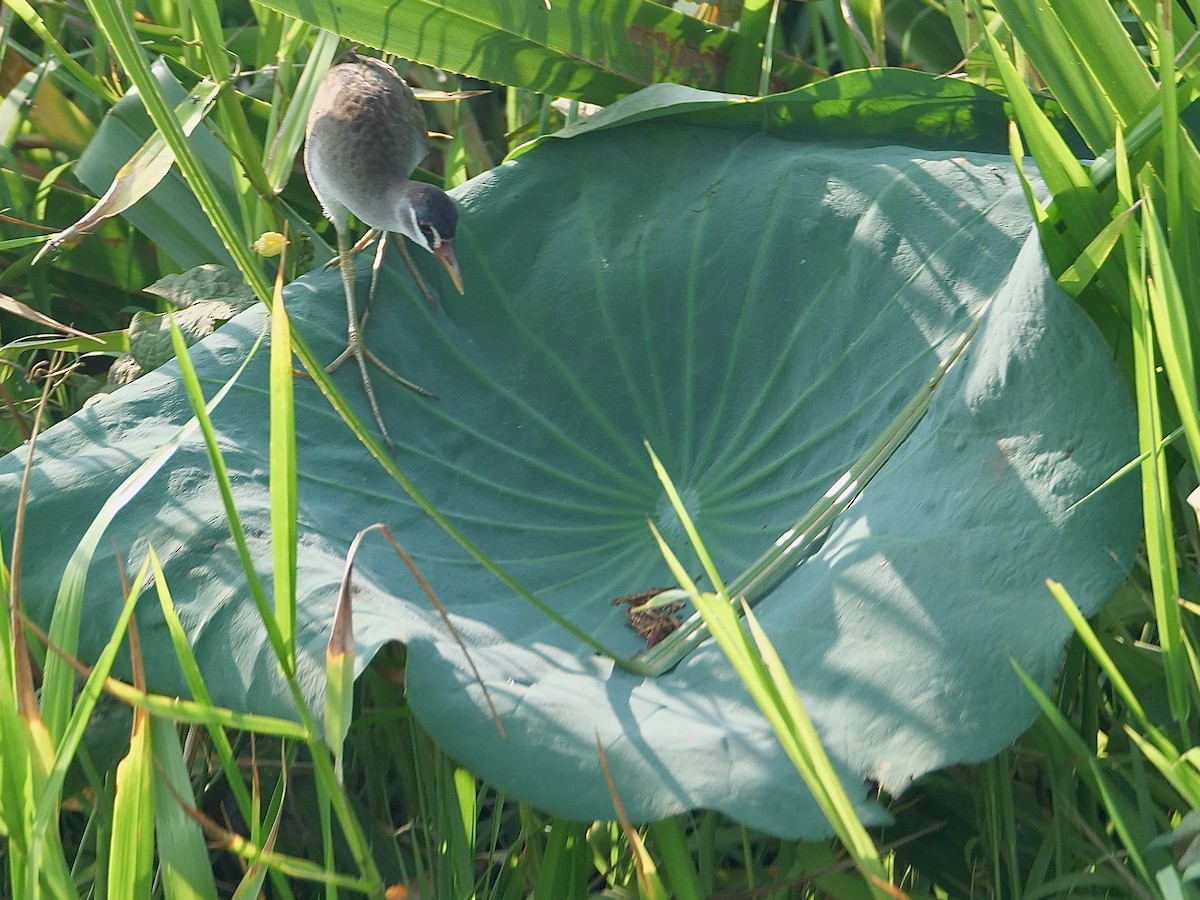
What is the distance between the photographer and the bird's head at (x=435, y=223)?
1642 millimetres

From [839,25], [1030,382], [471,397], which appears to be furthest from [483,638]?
[839,25]

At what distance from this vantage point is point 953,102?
1.73 metres

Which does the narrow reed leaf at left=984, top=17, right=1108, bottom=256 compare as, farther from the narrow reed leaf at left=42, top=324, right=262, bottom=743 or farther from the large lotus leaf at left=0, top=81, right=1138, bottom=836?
the narrow reed leaf at left=42, top=324, right=262, bottom=743

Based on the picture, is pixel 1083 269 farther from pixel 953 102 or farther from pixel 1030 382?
pixel 953 102

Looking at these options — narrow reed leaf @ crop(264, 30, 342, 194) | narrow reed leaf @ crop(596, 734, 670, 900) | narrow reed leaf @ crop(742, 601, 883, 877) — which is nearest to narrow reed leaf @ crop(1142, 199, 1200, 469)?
narrow reed leaf @ crop(742, 601, 883, 877)

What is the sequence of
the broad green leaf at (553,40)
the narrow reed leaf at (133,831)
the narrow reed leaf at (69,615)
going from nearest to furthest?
the narrow reed leaf at (133,831) → the narrow reed leaf at (69,615) → the broad green leaf at (553,40)

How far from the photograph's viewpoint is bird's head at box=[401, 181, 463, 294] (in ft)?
5.39

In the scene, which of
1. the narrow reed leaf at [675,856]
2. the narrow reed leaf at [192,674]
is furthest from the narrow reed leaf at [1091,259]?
the narrow reed leaf at [192,674]

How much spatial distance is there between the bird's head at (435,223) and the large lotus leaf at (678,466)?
12 centimetres

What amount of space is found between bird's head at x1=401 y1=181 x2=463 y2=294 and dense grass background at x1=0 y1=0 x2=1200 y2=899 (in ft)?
0.94

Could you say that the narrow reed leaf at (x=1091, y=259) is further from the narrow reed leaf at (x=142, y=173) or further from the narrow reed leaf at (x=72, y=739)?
the narrow reed leaf at (x=142, y=173)

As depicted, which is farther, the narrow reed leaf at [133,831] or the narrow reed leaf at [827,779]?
the narrow reed leaf at [133,831]

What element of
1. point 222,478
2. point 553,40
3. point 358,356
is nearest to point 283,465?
point 222,478

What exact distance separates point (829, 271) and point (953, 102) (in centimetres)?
32
